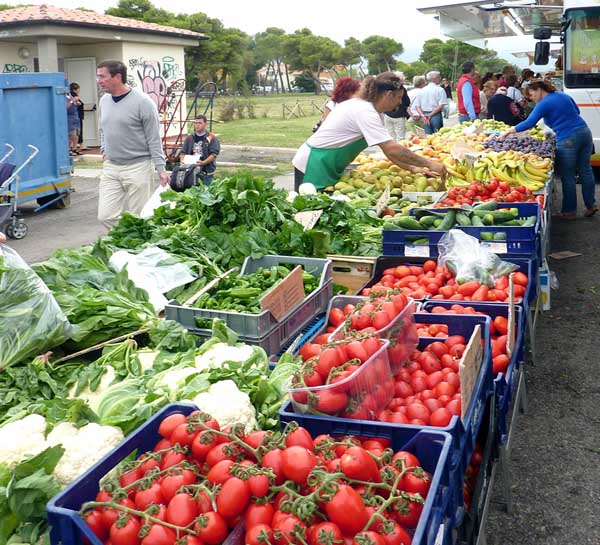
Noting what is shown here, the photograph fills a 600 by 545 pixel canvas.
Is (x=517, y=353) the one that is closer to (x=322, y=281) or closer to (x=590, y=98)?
(x=322, y=281)

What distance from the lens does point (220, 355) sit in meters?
3.27

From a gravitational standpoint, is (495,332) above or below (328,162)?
below

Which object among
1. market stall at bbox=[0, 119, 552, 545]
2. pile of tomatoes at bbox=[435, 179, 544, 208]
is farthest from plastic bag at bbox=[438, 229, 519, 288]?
pile of tomatoes at bbox=[435, 179, 544, 208]

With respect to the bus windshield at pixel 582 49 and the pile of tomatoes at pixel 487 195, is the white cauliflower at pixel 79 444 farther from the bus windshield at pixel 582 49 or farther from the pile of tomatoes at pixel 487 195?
the bus windshield at pixel 582 49

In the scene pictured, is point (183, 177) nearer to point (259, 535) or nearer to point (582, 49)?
point (582, 49)

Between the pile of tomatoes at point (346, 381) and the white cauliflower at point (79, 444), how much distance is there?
0.67 meters

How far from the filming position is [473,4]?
12516 mm

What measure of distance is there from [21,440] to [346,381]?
1161mm

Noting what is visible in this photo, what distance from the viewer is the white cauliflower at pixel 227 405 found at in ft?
8.61

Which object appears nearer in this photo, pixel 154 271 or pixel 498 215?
pixel 154 271

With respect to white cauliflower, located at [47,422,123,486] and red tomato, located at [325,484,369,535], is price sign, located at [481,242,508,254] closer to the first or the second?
white cauliflower, located at [47,422,123,486]

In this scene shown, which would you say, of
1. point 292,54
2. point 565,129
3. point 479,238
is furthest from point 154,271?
point 292,54

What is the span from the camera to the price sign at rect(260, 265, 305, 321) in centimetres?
363

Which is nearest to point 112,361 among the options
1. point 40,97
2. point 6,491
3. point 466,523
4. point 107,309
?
point 107,309
